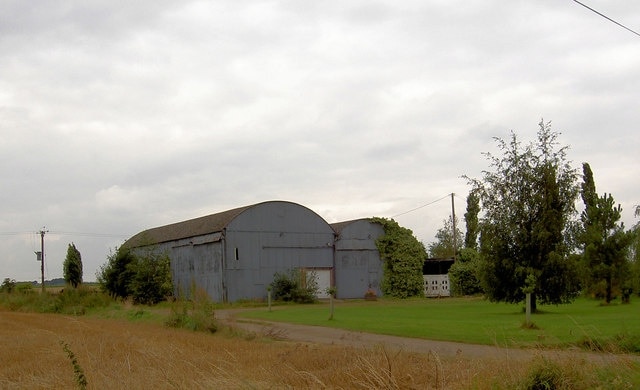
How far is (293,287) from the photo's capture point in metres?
49.9

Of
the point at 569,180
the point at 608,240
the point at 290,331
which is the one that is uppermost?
the point at 569,180

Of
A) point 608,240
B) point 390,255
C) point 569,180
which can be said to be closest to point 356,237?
point 390,255

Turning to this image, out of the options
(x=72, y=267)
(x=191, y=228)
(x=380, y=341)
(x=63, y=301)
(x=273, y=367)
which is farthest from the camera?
(x=72, y=267)

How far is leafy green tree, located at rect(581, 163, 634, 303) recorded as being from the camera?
4144cm

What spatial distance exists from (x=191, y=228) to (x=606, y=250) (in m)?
30.0

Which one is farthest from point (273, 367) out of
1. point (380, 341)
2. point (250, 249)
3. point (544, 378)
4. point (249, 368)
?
point (250, 249)

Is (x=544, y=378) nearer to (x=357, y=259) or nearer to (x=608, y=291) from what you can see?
(x=608, y=291)

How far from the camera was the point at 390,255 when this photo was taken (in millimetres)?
56188

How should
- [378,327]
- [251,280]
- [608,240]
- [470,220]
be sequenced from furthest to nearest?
[470,220], [251,280], [608,240], [378,327]

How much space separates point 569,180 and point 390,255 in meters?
23.0

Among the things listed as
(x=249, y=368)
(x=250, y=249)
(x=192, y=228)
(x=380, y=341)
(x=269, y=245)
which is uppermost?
(x=192, y=228)

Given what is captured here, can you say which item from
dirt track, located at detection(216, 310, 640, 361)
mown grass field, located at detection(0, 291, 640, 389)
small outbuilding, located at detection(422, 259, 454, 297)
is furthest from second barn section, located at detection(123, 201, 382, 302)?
mown grass field, located at detection(0, 291, 640, 389)

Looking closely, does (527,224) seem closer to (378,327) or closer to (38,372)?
(378,327)

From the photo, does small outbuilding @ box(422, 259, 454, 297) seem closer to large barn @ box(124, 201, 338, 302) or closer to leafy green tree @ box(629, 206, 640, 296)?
large barn @ box(124, 201, 338, 302)
